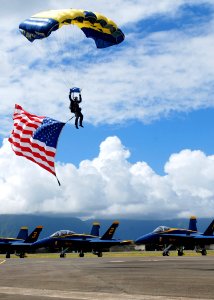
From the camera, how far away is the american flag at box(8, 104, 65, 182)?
30.2 metres

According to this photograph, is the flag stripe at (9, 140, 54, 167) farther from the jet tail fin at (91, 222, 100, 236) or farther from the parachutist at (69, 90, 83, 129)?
the jet tail fin at (91, 222, 100, 236)

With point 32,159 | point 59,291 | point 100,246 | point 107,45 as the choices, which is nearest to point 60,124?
point 32,159

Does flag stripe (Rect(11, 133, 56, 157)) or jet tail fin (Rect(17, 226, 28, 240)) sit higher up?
flag stripe (Rect(11, 133, 56, 157))

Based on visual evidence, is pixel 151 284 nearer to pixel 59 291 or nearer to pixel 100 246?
pixel 59 291

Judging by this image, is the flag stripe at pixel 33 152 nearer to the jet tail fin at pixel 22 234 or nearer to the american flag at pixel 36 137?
the american flag at pixel 36 137

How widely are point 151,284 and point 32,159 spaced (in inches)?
578

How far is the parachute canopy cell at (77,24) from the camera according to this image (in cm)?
2788

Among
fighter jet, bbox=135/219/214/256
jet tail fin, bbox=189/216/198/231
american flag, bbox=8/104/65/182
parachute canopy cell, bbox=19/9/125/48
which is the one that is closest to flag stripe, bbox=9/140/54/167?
american flag, bbox=8/104/65/182

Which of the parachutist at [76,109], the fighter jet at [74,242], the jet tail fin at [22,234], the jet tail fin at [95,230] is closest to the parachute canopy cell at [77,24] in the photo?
the parachutist at [76,109]

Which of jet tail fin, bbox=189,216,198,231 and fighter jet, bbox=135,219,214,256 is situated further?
jet tail fin, bbox=189,216,198,231

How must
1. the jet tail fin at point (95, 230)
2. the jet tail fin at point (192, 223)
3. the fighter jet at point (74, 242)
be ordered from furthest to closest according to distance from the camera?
the jet tail fin at point (95, 230) < the jet tail fin at point (192, 223) < the fighter jet at point (74, 242)

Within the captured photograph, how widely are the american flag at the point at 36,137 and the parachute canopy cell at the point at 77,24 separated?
19.3 feet

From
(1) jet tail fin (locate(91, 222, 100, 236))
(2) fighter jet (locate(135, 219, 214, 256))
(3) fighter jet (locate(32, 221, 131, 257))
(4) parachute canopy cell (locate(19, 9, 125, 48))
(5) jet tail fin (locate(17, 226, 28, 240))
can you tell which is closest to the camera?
(4) parachute canopy cell (locate(19, 9, 125, 48))

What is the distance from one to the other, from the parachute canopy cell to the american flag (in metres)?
5.88
